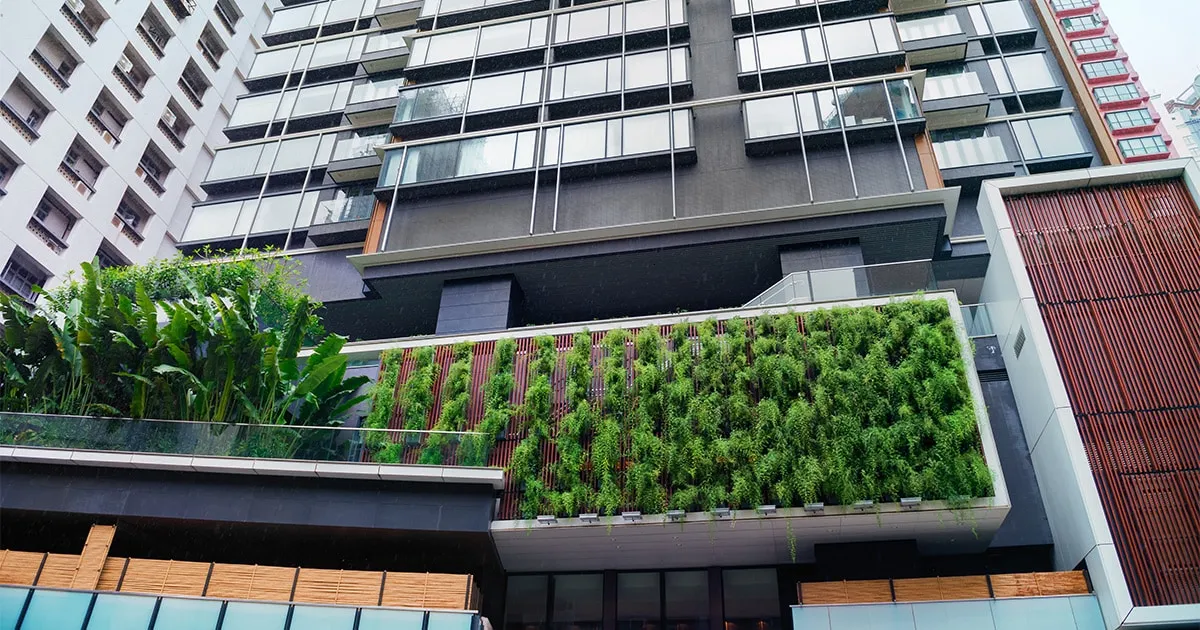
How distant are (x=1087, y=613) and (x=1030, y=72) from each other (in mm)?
22094

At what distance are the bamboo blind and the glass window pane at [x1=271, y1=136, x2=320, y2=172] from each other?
84.3 ft

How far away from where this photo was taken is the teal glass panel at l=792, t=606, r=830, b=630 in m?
14.8

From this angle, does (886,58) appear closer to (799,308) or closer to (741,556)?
(799,308)

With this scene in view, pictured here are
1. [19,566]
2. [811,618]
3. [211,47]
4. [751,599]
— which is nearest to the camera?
[811,618]

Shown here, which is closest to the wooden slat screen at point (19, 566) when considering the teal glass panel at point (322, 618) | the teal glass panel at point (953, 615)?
the teal glass panel at point (322, 618)

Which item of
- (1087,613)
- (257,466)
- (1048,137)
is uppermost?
(1048,137)

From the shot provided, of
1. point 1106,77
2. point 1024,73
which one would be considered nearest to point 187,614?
point 1024,73

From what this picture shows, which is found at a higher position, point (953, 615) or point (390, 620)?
point (953, 615)

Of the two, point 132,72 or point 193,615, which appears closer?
point 193,615

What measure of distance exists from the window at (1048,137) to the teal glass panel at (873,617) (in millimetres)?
17965

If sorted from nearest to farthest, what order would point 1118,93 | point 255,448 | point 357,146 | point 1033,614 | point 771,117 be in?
point 1033,614
point 255,448
point 771,117
point 357,146
point 1118,93

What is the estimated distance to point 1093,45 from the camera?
5081 cm

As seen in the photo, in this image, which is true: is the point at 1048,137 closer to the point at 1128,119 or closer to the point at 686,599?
the point at 686,599

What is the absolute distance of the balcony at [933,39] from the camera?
28.6 metres
